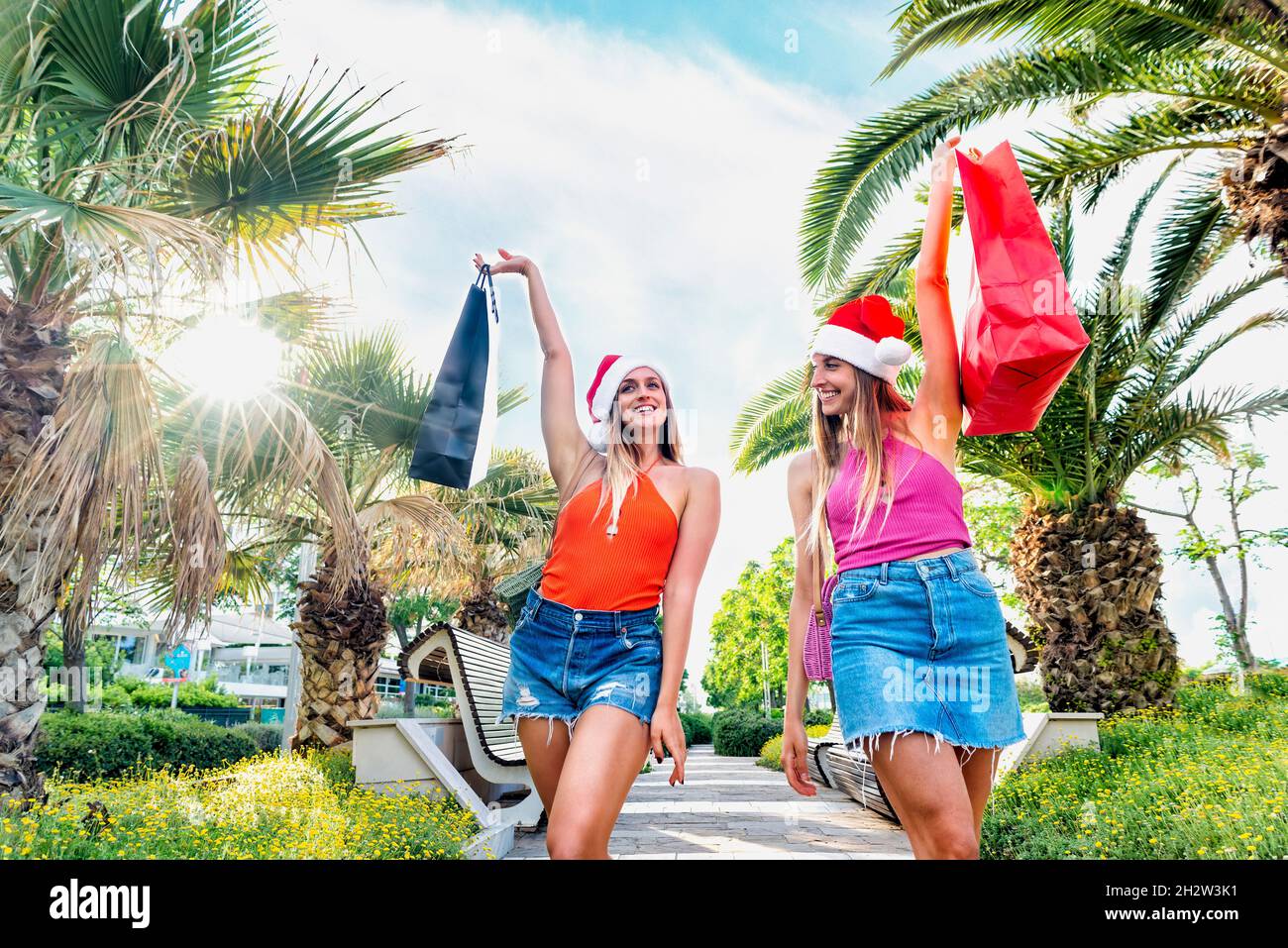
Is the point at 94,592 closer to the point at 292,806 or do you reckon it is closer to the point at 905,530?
the point at 292,806

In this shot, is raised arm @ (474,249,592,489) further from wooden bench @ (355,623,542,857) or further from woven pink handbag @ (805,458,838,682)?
wooden bench @ (355,623,542,857)

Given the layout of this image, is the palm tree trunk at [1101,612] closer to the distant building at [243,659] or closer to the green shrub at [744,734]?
the green shrub at [744,734]

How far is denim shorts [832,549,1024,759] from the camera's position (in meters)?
1.92

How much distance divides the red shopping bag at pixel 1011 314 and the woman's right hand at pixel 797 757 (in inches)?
36.5

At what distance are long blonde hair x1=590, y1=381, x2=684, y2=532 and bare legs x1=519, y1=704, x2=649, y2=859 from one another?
53 centimetres

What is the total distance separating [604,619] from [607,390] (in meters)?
0.81

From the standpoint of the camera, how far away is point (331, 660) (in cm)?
903

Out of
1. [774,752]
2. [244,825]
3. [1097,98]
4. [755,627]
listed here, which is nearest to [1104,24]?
[1097,98]

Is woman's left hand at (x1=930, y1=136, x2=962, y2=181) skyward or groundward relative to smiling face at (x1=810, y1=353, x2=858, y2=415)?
skyward

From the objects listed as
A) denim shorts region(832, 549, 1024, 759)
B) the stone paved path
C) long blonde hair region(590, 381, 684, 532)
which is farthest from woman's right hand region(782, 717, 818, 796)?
the stone paved path

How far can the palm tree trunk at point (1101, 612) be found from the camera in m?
8.71

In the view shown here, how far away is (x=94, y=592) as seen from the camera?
4.12 m

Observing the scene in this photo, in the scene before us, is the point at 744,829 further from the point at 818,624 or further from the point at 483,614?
the point at 483,614
